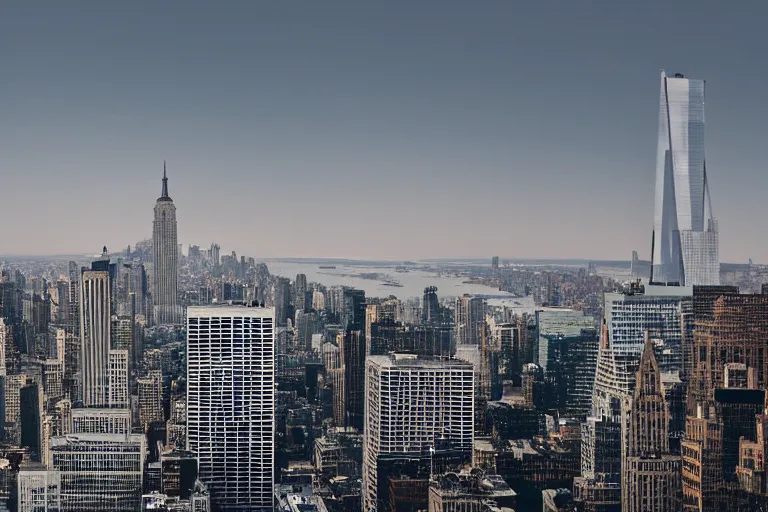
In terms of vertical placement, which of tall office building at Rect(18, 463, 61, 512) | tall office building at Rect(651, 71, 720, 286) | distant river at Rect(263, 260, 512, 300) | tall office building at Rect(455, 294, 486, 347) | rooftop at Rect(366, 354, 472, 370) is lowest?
tall office building at Rect(18, 463, 61, 512)

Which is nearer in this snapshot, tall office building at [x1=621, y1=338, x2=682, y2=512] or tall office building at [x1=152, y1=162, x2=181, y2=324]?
tall office building at [x1=621, y1=338, x2=682, y2=512]

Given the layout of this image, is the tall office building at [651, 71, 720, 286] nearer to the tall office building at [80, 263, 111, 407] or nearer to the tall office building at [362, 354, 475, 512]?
the tall office building at [362, 354, 475, 512]

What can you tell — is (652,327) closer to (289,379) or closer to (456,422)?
(456,422)

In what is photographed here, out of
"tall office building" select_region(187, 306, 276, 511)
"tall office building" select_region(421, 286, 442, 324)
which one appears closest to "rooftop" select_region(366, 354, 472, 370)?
"tall office building" select_region(421, 286, 442, 324)

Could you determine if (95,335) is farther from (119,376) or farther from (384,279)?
(384,279)

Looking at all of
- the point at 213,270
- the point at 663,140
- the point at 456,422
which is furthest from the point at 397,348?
the point at 663,140

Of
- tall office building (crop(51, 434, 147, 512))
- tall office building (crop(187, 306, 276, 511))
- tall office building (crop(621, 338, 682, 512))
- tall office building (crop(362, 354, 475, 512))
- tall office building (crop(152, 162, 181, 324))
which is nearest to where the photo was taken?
tall office building (crop(621, 338, 682, 512))

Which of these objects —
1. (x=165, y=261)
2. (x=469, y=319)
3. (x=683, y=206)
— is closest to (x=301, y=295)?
(x=165, y=261)
